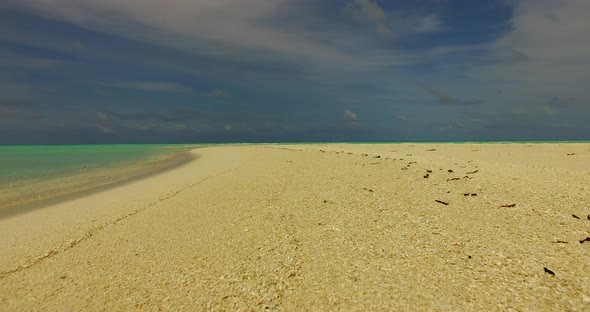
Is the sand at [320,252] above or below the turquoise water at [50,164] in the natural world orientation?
above

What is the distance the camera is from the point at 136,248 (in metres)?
6.00

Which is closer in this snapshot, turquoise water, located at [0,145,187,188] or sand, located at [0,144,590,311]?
sand, located at [0,144,590,311]

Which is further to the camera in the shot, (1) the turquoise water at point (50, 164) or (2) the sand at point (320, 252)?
(1) the turquoise water at point (50, 164)

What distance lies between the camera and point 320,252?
5.25 meters

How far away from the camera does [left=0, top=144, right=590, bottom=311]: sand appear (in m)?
3.93

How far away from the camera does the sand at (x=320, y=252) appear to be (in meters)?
3.93

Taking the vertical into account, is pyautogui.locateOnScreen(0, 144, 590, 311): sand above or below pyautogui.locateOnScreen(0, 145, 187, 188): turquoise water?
above

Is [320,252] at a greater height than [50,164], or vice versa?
[320,252]

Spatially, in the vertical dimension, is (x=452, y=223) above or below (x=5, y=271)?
above

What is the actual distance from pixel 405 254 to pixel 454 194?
4.44m

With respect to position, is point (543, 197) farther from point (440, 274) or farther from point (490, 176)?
point (440, 274)

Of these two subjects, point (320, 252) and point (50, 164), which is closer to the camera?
point (320, 252)

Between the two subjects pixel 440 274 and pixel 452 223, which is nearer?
pixel 440 274

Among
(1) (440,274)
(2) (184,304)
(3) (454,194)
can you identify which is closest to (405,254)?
(1) (440,274)
